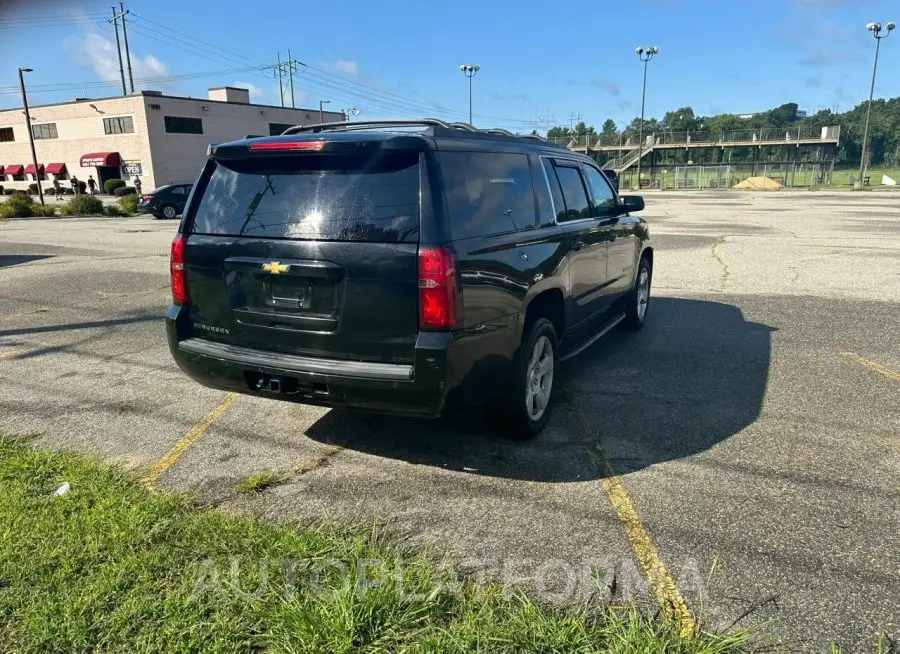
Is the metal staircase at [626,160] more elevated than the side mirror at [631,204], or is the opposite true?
the metal staircase at [626,160]

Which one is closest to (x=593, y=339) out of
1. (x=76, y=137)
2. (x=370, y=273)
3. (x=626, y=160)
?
(x=370, y=273)

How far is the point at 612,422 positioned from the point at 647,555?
173cm

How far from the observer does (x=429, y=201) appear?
3.51 metres

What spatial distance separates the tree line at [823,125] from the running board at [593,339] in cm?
6807

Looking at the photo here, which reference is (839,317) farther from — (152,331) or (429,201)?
(152,331)

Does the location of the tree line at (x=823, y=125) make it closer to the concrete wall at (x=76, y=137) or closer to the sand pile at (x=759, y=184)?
the sand pile at (x=759, y=184)

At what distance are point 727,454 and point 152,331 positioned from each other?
6195mm

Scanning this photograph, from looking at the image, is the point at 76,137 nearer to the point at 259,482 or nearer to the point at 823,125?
the point at 259,482

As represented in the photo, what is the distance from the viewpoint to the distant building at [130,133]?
2160 inches

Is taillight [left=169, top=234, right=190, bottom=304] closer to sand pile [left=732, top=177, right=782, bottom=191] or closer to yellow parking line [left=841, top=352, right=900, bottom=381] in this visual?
yellow parking line [left=841, top=352, right=900, bottom=381]

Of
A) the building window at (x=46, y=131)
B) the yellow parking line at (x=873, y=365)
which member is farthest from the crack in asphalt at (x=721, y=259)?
the building window at (x=46, y=131)

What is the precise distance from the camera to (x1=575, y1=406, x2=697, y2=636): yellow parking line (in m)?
2.67

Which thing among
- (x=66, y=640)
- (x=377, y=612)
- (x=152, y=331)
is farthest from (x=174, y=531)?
(x=152, y=331)

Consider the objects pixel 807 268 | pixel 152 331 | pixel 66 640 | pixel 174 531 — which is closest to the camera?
pixel 66 640
